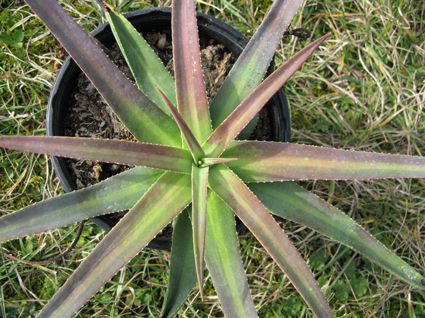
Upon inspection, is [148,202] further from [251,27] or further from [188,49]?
[251,27]

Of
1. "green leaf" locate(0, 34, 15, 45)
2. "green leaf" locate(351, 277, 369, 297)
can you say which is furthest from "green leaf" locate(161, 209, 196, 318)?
"green leaf" locate(0, 34, 15, 45)

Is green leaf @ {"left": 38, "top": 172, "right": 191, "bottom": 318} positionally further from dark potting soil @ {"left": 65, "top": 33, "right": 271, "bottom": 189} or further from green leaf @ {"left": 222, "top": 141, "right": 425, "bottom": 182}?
dark potting soil @ {"left": 65, "top": 33, "right": 271, "bottom": 189}

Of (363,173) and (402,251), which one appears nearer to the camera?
(363,173)

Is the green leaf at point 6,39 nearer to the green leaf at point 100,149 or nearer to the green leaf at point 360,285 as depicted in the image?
the green leaf at point 100,149

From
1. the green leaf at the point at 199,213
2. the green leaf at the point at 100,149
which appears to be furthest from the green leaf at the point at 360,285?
the green leaf at the point at 100,149

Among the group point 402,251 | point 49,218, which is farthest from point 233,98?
point 402,251

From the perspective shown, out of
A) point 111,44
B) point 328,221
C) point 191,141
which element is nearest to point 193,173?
point 191,141
